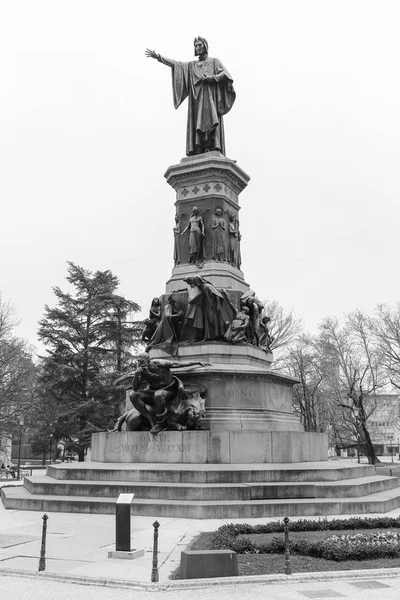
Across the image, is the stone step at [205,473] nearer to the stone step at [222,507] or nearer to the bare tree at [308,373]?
the stone step at [222,507]

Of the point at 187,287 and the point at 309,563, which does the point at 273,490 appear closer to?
the point at 309,563

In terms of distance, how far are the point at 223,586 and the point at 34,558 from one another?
328 centimetres

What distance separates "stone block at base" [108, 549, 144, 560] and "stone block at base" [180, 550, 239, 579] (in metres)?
1.39

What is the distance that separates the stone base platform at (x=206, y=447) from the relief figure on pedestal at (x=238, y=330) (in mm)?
4009

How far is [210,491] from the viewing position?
560 inches

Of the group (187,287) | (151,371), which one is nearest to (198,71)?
(187,287)

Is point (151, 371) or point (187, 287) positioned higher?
point (187, 287)

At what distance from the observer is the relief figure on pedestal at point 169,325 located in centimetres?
2131

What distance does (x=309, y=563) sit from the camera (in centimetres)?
896

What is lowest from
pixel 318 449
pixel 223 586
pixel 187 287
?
pixel 223 586

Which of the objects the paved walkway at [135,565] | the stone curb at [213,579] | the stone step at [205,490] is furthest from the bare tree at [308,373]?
the stone curb at [213,579]

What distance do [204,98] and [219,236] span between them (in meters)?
6.23

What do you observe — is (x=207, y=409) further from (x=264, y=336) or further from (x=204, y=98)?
(x=204, y=98)

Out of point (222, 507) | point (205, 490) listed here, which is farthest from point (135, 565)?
point (205, 490)
